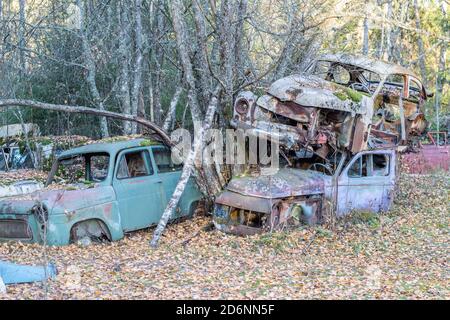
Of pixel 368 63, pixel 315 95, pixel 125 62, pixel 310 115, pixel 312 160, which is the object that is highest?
pixel 125 62

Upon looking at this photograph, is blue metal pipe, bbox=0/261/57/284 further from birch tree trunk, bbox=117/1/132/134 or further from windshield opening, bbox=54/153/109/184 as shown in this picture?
birch tree trunk, bbox=117/1/132/134

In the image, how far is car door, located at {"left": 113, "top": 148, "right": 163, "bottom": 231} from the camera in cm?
896

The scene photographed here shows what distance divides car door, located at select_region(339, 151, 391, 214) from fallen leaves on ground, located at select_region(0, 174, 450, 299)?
325 millimetres

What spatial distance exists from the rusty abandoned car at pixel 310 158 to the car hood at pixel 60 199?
75.8 inches

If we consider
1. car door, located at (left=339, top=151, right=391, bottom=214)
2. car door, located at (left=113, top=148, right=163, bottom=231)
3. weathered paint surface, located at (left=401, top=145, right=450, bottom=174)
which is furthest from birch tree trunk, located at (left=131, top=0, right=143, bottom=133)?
weathered paint surface, located at (left=401, top=145, right=450, bottom=174)

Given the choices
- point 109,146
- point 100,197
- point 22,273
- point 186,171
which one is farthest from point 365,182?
point 22,273

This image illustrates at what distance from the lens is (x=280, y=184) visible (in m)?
9.05

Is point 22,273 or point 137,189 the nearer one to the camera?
point 22,273

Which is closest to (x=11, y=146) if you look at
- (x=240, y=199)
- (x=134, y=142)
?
(x=134, y=142)

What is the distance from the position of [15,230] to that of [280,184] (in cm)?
414

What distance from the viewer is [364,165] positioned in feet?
34.2

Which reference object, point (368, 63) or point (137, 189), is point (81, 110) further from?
point (368, 63)
